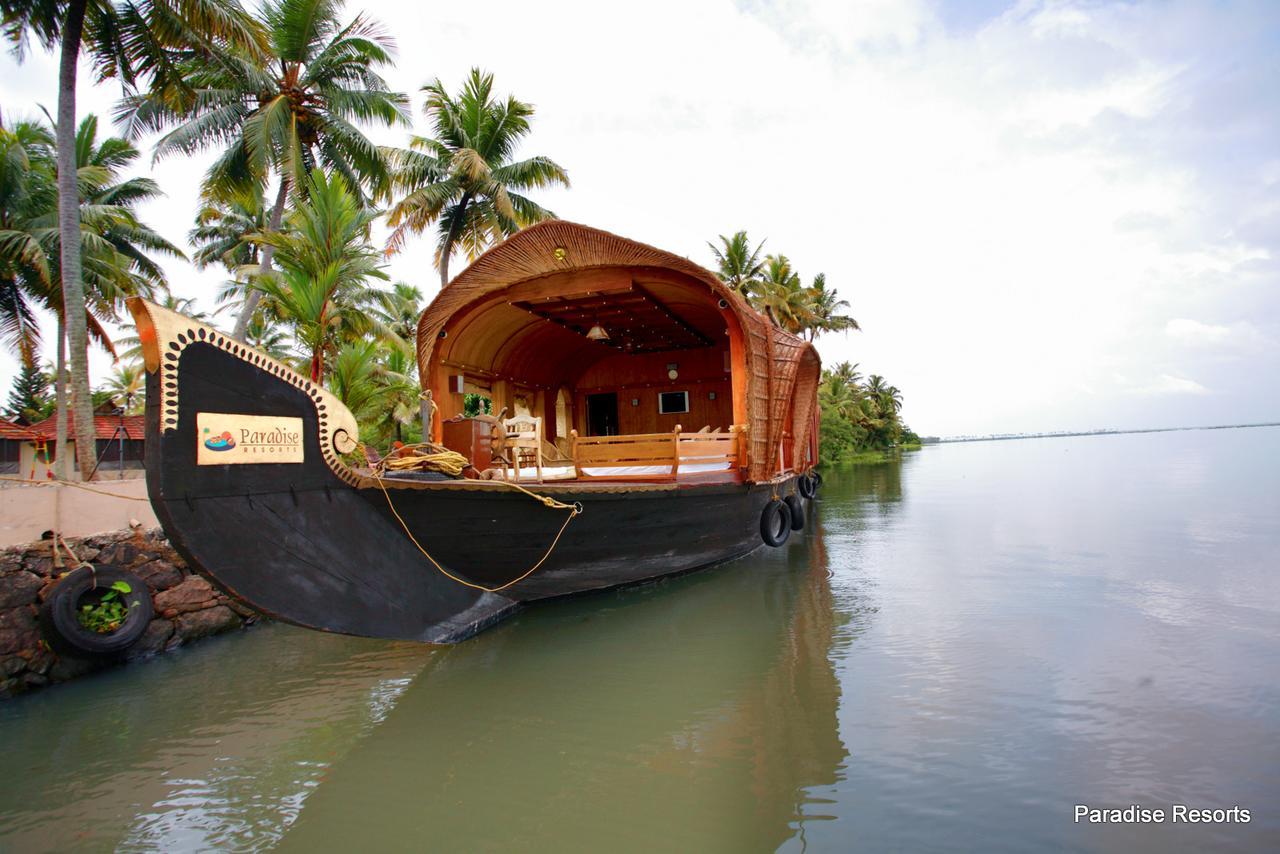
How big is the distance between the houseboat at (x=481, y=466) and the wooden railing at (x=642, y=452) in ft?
0.10

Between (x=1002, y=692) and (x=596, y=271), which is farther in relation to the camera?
(x=596, y=271)

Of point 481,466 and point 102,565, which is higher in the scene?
point 481,466

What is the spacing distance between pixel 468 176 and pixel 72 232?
24.8ft

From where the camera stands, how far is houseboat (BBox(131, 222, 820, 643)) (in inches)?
142

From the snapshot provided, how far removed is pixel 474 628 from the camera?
17.2ft

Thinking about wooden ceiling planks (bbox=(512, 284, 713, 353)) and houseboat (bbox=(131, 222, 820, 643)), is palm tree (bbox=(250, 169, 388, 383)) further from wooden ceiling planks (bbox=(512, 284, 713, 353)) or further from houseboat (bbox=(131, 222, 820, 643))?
wooden ceiling planks (bbox=(512, 284, 713, 353))

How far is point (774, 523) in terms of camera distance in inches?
325

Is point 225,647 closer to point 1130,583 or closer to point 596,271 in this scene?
point 596,271

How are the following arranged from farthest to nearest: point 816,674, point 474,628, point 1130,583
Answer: point 1130,583 → point 474,628 → point 816,674

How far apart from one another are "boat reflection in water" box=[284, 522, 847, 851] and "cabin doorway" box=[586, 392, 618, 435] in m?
6.40

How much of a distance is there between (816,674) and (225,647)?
5.12 meters

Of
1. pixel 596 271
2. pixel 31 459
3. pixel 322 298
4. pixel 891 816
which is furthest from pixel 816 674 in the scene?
pixel 31 459

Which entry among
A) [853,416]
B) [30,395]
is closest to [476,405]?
[30,395]

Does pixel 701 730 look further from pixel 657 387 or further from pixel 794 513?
pixel 657 387
